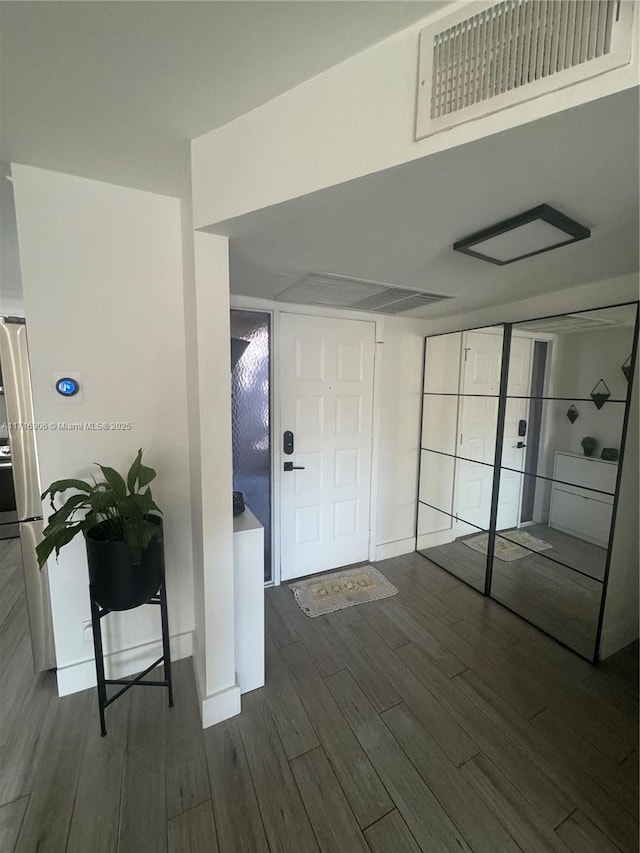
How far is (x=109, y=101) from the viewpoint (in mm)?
1018

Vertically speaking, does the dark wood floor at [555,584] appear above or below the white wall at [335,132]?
below

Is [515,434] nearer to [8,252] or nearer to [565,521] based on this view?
[565,521]

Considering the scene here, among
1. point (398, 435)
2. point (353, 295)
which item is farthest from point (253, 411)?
point (398, 435)

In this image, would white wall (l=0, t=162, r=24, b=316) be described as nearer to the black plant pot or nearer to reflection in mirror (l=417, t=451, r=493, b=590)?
the black plant pot

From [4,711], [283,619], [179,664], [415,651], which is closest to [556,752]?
[415,651]

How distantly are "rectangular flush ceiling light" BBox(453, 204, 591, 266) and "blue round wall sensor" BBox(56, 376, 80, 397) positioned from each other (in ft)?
5.88

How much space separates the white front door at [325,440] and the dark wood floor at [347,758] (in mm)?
834

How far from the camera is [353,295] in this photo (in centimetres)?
223

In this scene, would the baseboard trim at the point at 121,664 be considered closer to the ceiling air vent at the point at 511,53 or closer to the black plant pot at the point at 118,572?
the black plant pot at the point at 118,572

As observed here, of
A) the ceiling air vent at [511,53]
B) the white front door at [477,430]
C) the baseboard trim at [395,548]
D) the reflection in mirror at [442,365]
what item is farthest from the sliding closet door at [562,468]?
the ceiling air vent at [511,53]

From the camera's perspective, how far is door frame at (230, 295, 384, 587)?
95.0 inches

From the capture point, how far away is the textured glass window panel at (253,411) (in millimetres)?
2389

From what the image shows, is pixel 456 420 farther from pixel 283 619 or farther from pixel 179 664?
pixel 179 664

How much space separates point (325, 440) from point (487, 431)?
1365mm
